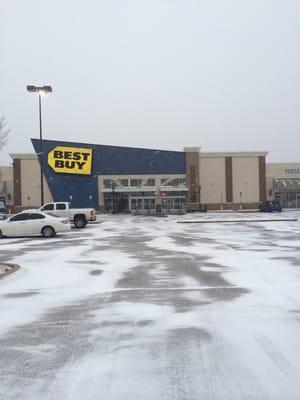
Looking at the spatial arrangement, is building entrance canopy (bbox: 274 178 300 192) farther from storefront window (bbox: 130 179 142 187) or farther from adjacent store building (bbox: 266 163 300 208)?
storefront window (bbox: 130 179 142 187)

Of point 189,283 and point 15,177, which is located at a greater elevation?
point 15,177

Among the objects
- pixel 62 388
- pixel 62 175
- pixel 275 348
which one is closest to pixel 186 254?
pixel 275 348

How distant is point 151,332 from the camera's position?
738 centimetres

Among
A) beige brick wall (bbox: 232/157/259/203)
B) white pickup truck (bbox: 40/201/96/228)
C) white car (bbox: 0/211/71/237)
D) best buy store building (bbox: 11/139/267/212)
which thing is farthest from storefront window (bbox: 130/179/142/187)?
white car (bbox: 0/211/71/237)

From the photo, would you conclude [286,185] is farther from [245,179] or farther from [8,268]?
[8,268]

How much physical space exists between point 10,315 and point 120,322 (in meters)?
1.85

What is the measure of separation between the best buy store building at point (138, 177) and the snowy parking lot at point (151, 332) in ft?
226

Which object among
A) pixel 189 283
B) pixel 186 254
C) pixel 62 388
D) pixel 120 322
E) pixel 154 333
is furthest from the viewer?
pixel 186 254

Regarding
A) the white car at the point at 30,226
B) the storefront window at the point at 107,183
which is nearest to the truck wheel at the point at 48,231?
the white car at the point at 30,226

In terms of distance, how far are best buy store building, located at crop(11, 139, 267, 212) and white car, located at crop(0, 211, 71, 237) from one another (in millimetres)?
54694

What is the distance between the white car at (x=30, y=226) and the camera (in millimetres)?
27688

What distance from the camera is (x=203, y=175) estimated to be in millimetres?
84625

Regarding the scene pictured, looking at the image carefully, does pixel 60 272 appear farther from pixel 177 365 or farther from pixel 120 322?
pixel 177 365

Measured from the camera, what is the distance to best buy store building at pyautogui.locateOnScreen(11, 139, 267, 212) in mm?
83062
